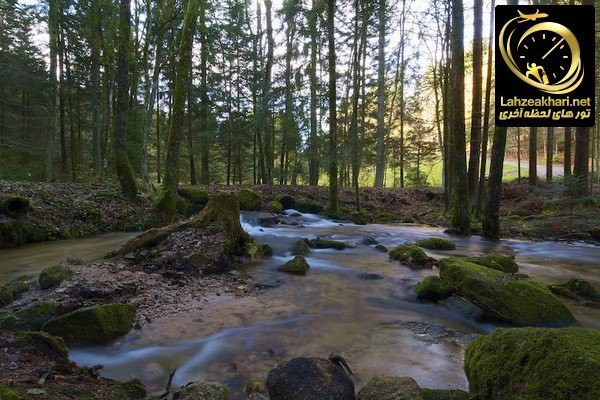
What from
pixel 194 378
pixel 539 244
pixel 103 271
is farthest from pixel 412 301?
pixel 539 244

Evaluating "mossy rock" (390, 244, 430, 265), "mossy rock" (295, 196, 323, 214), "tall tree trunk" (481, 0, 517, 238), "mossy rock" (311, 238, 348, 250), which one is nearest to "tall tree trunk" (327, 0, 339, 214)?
"mossy rock" (295, 196, 323, 214)

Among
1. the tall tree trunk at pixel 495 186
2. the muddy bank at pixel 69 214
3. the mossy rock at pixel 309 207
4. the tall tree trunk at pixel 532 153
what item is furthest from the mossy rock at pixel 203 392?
the tall tree trunk at pixel 532 153

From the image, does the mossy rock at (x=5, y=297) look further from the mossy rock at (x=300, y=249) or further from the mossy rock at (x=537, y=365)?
the mossy rock at (x=300, y=249)

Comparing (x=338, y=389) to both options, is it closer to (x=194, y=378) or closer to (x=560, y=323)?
(x=194, y=378)

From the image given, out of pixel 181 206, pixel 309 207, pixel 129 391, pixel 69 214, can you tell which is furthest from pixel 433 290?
pixel 69 214

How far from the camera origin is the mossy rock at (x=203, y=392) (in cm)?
280

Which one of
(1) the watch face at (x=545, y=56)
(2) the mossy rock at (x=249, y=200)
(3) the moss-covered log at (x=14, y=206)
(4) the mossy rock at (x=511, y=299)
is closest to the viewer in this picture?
(4) the mossy rock at (x=511, y=299)

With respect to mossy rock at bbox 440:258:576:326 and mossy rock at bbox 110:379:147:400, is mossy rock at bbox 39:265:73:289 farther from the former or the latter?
mossy rock at bbox 440:258:576:326

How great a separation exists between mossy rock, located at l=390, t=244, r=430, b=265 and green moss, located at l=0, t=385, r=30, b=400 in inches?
294

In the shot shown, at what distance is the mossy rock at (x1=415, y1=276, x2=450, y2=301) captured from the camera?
595 centimetres

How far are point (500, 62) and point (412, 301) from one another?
565 cm

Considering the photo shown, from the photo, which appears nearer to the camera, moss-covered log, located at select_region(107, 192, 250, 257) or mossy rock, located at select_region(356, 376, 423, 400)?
mossy rock, located at select_region(356, 376, 423, 400)

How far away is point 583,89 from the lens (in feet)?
25.6

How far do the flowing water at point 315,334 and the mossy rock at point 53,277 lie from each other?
1.85 m
